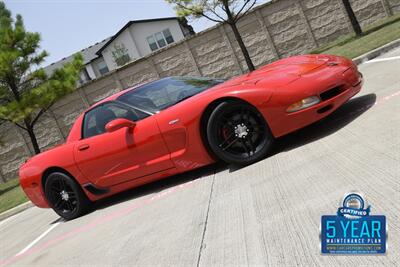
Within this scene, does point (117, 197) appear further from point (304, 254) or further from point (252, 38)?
point (252, 38)

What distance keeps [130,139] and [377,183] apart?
3079 mm

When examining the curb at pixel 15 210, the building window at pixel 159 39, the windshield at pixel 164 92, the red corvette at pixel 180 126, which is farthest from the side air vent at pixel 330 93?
the building window at pixel 159 39

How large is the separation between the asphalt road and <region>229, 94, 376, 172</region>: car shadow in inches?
0.8

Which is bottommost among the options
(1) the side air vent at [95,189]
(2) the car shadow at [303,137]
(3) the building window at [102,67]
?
(2) the car shadow at [303,137]

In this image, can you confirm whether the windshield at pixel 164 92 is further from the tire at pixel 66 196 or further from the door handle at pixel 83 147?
the tire at pixel 66 196

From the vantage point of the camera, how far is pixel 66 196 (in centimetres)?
662

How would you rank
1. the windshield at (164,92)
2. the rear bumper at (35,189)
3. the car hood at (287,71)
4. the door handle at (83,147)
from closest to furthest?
1. the car hood at (287,71)
2. the windshield at (164,92)
3. the door handle at (83,147)
4. the rear bumper at (35,189)

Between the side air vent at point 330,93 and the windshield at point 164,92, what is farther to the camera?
the windshield at point 164,92

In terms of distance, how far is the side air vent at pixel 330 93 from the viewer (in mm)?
4730

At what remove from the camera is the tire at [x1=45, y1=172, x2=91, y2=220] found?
6.46 meters

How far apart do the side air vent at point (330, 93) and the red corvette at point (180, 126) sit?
0.03 feet

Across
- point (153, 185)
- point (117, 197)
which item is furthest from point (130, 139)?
point (117, 197)

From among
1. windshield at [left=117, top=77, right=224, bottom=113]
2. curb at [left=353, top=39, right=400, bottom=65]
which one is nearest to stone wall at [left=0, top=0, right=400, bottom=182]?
curb at [left=353, top=39, right=400, bottom=65]

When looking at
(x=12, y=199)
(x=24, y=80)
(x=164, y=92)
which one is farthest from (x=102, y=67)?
(x=164, y=92)
